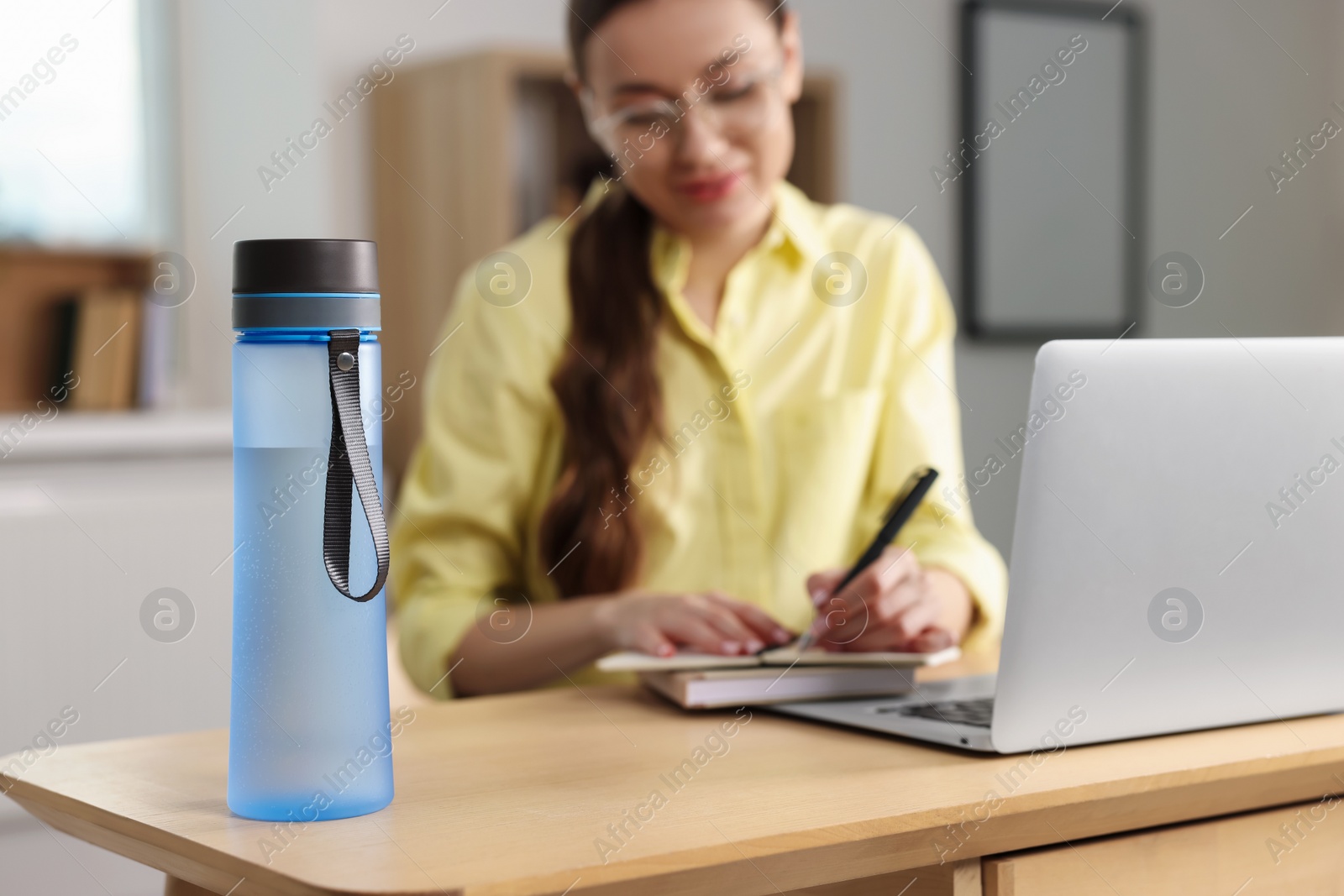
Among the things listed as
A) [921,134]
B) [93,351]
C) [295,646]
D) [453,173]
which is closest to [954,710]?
[295,646]

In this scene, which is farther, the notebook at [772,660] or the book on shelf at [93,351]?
the book on shelf at [93,351]

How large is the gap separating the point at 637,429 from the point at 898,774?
688mm

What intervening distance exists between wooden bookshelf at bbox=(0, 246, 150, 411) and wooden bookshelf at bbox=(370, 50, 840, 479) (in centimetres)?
75

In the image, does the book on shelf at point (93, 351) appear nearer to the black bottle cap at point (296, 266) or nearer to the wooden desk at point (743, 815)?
the wooden desk at point (743, 815)

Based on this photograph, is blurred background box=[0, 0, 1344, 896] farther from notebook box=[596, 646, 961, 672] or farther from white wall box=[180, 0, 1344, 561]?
notebook box=[596, 646, 961, 672]

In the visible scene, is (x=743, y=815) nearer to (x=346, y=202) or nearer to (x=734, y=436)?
(x=734, y=436)

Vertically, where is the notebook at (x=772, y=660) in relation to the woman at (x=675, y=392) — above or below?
below

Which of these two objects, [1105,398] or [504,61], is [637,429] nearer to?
[1105,398]

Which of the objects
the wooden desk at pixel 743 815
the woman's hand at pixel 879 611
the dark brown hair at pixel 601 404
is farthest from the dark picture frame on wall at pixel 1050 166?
the wooden desk at pixel 743 815

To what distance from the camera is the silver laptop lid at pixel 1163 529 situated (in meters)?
0.86

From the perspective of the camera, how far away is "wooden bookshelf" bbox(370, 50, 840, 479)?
3184mm

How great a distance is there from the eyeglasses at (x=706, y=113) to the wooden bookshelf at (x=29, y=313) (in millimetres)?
1732

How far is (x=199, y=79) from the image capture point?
2887 millimetres

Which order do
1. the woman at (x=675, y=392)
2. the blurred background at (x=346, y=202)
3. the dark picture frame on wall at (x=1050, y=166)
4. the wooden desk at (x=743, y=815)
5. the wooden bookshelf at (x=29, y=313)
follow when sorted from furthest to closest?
the dark picture frame on wall at (x=1050, y=166) < the wooden bookshelf at (x=29, y=313) < the blurred background at (x=346, y=202) < the woman at (x=675, y=392) < the wooden desk at (x=743, y=815)
